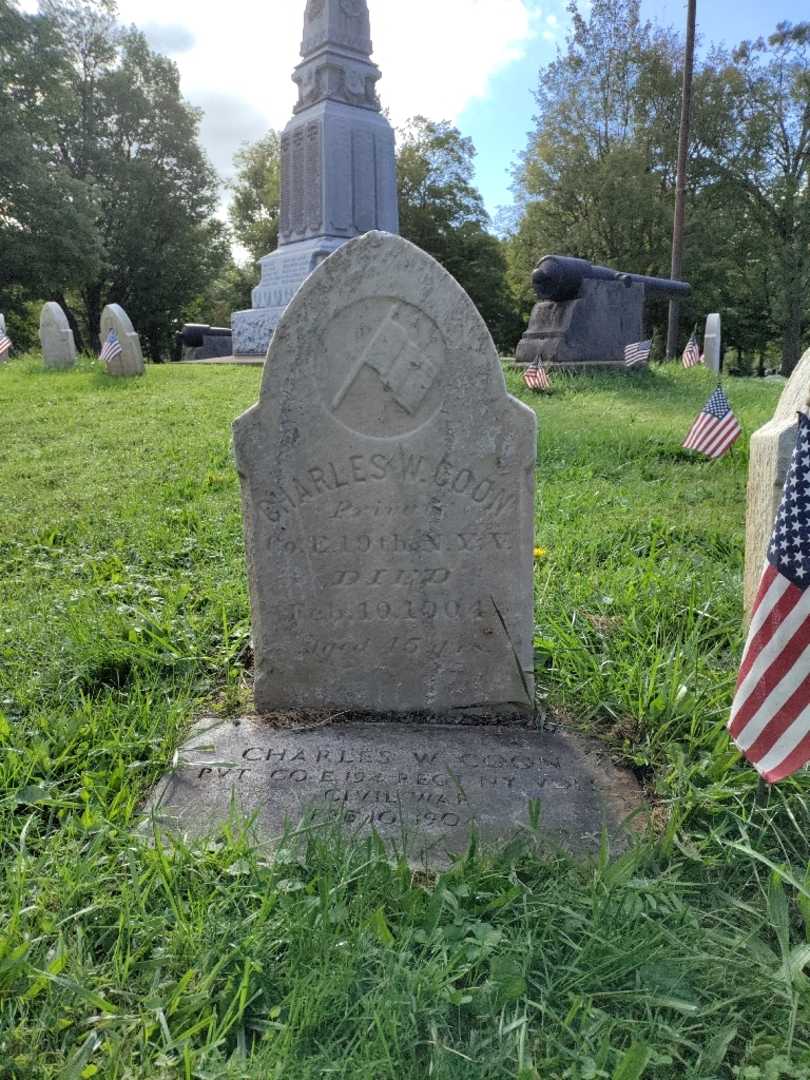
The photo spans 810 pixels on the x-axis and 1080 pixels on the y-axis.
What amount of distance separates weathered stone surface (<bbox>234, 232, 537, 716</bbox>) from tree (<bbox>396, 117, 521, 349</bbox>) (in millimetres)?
32168

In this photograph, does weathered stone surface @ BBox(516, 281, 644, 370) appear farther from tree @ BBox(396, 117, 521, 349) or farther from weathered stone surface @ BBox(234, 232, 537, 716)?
tree @ BBox(396, 117, 521, 349)

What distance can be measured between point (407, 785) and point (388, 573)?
71 cm

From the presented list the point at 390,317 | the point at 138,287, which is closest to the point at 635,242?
the point at 138,287

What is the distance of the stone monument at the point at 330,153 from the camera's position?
1305 cm

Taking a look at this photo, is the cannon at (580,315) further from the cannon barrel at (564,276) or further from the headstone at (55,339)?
the headstone at (55,339)

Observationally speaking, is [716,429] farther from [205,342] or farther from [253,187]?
[253,187]

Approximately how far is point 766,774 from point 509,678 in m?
0.90

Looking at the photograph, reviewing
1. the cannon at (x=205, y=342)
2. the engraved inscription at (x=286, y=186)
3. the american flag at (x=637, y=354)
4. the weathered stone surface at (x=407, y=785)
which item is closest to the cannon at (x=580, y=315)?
the american flag at (x=637, y=354)

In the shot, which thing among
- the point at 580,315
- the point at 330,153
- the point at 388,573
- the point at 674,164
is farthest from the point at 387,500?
the point at 674,164

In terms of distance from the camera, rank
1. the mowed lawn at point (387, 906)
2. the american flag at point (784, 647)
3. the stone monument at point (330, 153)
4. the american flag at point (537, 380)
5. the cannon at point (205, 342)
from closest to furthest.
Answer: the mowed lawn at point (387, 906) → the american flag at point (784, 647) → the american flag at point (537, 380) → the stone monument at point (330, 153) → the cannon at point (205, 342)

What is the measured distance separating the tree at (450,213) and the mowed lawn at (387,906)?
3213 centimetres

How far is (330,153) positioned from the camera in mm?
13133

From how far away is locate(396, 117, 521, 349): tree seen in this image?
1305 inches

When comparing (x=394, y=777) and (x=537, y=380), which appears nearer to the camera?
(x=394, y=777)
